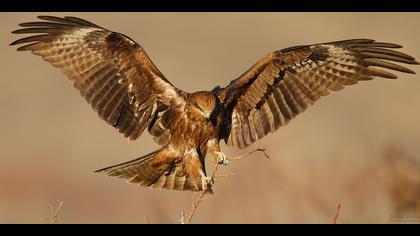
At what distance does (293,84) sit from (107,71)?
2.15 meters

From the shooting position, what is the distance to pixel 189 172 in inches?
317

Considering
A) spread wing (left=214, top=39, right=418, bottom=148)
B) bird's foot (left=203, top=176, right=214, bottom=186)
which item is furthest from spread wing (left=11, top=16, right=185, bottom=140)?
bird's foot (left=203, top=176, right=214, bottom=186)

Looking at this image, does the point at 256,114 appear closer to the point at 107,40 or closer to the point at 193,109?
the point at 193,109

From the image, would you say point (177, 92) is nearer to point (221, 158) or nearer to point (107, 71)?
point (107, 71)

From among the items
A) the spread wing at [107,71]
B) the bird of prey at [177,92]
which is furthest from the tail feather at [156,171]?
the spread wing at [107,71]

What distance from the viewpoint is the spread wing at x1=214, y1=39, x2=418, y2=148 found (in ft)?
27.8

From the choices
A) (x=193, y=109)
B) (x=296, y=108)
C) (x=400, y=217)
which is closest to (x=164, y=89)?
(x=193, y=109)

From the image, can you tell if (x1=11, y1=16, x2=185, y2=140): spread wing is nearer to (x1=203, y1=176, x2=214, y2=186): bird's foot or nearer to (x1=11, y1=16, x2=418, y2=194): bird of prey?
(x1=11, y1=16, x2=418, y2=194): bird of prey

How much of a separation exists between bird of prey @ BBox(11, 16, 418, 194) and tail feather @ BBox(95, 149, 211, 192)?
1 cm

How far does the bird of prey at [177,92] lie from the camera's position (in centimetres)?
816

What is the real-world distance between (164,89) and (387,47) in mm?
2530

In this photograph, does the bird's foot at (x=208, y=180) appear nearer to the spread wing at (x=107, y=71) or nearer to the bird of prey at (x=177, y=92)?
the bird of prey at (x=177, y=92)

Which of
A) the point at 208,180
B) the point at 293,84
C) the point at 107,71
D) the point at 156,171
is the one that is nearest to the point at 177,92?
the point at 107,71

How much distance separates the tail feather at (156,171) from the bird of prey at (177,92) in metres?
0.01
